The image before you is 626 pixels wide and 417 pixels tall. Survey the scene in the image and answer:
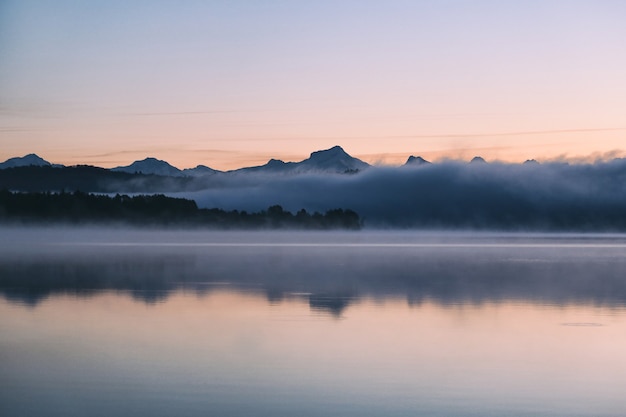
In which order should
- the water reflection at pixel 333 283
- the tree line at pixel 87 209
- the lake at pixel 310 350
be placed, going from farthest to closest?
the tree line at pixel 87 209 → the water reflection at pixel 333 283 → the lake at pixel 310 350

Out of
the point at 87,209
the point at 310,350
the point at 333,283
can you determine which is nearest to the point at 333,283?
the point at 333,283

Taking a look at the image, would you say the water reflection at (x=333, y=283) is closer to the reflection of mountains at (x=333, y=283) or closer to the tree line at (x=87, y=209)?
the reflection of mountains at (x=333, y=283)

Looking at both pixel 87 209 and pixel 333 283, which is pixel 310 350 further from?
pixel 87 209

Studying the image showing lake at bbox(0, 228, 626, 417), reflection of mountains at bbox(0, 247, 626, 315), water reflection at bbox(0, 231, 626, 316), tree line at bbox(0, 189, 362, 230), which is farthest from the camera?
tree line at bbox(0, 189, 362, 230)

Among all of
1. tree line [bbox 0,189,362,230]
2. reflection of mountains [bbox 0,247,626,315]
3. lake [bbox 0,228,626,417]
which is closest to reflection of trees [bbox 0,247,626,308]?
reflection of mountains [bbox 0,247,626,315]

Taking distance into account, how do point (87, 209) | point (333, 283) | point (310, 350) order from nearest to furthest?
point (310, 350), point (333, 283), point (87, 209)

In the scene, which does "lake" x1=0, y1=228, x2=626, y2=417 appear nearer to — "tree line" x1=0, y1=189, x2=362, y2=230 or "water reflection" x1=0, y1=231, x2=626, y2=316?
"water reflection" x1=0, y1=231, x2=626, y2=316

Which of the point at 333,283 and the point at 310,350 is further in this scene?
the point at 333,283

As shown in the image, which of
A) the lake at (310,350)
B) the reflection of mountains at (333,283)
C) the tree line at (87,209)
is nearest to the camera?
the lake at (310,350)

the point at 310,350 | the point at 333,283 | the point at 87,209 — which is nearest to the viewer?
the point at 310,350

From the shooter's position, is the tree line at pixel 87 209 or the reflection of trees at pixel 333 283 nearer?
the reflection of trees at pixel 333 283

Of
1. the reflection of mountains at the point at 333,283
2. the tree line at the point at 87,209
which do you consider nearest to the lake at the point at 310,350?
the reflection of mountains at the point at 333,283

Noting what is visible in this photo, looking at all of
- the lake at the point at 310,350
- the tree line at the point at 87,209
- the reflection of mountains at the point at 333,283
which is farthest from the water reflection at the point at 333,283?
the tree line at the point at 87,209

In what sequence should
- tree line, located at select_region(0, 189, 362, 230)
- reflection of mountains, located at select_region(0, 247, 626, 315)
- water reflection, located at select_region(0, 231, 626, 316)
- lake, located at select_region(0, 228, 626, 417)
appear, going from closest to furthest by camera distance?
lake, located at select_region(0, 228, 626, 417)
water reflection, located at select_region(0, 231, 626, 316)
reflection of mountains, located at select_region(0, 247, 626, 315)
tree line, located at select_region(0, 189, 362, 230)
